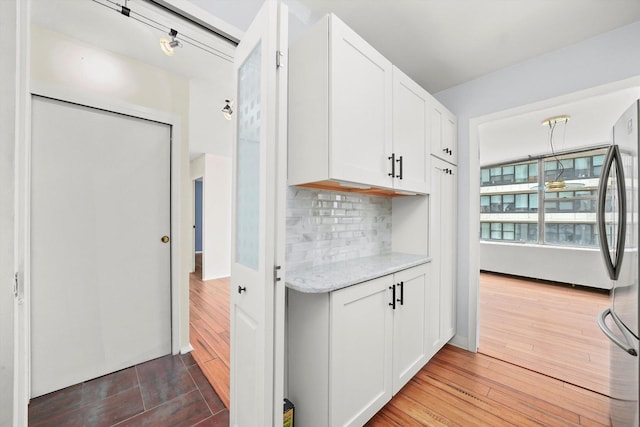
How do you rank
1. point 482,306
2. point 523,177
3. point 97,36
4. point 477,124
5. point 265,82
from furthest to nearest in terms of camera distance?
point 523,177 < point 482,306 < point 477,124 < point 97,36 < point 265,82

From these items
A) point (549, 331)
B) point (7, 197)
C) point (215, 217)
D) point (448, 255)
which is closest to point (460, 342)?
point (448, 255)

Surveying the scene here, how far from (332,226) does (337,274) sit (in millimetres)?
458

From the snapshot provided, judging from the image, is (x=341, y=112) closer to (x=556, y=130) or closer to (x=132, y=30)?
(x=132, y=30)

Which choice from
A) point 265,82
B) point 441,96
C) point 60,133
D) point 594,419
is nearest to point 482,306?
point 594,419

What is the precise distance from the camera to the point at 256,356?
108 centimetres

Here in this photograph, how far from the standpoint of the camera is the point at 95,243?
1952 mm

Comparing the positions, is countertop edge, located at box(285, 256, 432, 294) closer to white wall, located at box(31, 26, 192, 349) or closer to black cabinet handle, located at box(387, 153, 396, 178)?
black cabinet handle, located at box(387, 153, 396, 178)

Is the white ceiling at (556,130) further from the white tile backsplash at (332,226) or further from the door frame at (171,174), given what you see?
the door frame at (171,174)

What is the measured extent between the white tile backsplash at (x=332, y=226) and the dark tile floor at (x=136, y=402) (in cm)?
113

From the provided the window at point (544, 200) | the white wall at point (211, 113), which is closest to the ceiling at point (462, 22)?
the white wall at point (211, 113)

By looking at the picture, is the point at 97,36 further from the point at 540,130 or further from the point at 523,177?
the point at 523,177

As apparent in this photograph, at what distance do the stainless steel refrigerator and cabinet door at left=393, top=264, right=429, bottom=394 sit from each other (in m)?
0.92

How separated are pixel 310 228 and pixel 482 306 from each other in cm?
334

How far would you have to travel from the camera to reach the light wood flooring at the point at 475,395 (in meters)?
1.58
